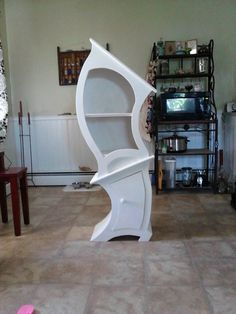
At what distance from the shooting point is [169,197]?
11.9 feet

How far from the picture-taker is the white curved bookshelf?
2172mm

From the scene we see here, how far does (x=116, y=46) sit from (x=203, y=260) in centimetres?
311

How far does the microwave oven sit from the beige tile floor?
3.93 feet

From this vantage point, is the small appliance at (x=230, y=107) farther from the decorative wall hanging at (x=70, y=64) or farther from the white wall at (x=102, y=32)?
the decorative wall hanging at (x=70, y=64)

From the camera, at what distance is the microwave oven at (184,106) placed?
3672 mm

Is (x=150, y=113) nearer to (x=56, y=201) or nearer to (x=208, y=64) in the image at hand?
(x=208, y=64)

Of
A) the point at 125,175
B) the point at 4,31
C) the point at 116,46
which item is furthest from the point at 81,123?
the point at 4,31

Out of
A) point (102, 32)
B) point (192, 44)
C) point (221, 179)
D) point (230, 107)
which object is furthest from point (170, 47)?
point (221, 179)

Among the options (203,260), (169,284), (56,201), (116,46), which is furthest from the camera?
(116,46)

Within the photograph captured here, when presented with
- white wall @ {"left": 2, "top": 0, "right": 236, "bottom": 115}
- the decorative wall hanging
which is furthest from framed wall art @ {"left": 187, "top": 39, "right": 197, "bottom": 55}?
the decorative wall hanging

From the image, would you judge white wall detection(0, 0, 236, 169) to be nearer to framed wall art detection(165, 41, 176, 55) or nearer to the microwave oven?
framed wall art detection(165, 41, 176, 55)

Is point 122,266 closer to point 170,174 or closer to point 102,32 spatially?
point 170,174

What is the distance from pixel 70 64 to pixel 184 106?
66.7 inches

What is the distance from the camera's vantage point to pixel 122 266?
198 cm
